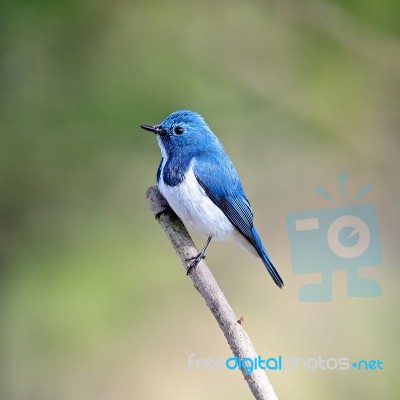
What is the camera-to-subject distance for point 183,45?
4.48m

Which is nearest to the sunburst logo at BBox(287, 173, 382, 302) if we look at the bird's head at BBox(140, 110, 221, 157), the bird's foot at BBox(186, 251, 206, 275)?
the bird's head at BBox(140, 110, 221, 157)

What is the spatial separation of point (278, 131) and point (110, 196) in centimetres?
118

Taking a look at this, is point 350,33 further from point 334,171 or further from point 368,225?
point 368,225

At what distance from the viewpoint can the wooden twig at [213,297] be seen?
149 centimetres

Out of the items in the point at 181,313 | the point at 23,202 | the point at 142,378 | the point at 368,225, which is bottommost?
the point at 142,378

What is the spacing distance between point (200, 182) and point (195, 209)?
11 cm

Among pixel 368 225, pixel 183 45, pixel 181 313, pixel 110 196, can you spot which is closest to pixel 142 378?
pixel 181 313

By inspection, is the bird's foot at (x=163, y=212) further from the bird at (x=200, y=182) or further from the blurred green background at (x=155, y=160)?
the blurred green background at (x=155, y=160)

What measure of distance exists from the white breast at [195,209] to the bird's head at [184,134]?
7 cm

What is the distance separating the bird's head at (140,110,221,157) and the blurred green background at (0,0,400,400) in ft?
5.69

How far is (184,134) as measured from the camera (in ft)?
7.63

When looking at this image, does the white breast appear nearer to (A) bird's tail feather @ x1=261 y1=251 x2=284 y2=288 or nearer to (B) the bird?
(B) the bird

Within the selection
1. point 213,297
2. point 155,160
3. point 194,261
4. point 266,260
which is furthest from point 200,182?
point 155,160

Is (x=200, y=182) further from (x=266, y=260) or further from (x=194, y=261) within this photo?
(x=194, y=261)
